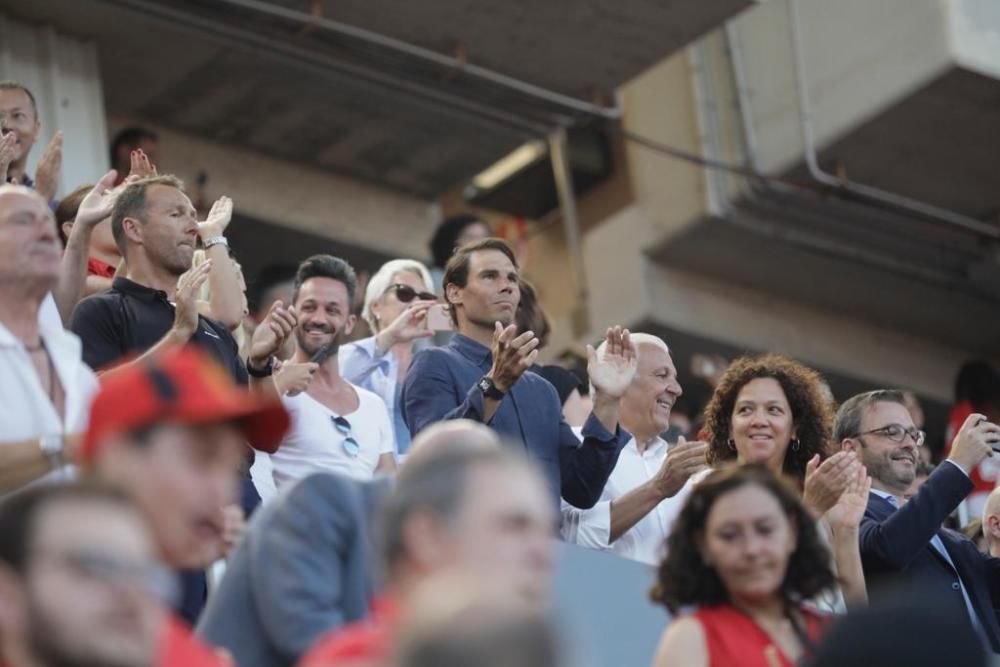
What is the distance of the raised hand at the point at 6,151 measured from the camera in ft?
25.0

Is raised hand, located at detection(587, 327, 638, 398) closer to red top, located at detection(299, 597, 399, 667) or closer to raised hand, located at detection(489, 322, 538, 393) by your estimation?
raised hand, located at detection(489, 322, 538, 393)

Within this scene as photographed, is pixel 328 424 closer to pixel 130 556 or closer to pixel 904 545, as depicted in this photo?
pixel 904 545

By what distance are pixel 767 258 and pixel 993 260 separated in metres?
1.51

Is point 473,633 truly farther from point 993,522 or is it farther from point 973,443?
point 993,522

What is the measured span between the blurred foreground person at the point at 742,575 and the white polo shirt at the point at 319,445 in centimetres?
207

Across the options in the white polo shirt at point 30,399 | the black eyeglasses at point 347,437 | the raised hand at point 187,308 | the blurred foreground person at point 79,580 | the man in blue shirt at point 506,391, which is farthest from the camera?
the black eyeglasses at point 347,437

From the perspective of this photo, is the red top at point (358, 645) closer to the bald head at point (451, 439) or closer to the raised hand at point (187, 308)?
the bald head at point (451, 439)

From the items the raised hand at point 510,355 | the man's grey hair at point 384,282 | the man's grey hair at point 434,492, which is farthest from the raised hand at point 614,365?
the man's grey hair at point 434,492

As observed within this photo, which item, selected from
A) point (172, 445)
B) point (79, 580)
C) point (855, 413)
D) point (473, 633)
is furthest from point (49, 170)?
point (473, 633)

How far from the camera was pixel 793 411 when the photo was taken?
7.41 m

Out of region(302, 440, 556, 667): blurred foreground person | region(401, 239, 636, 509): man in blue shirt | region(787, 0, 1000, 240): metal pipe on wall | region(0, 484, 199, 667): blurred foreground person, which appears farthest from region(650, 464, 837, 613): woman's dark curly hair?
region(787, 0, 1000, 240): metal pipe on wall

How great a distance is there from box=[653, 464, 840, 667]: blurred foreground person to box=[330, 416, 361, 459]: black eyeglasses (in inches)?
85.6

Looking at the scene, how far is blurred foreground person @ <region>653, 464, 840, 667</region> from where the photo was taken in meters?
5.11

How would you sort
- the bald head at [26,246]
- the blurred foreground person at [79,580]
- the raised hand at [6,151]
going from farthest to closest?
1. the raised hand at [6,151]
2. the bald head at [26,246]
3. the blurred foreground person at [79,580]
